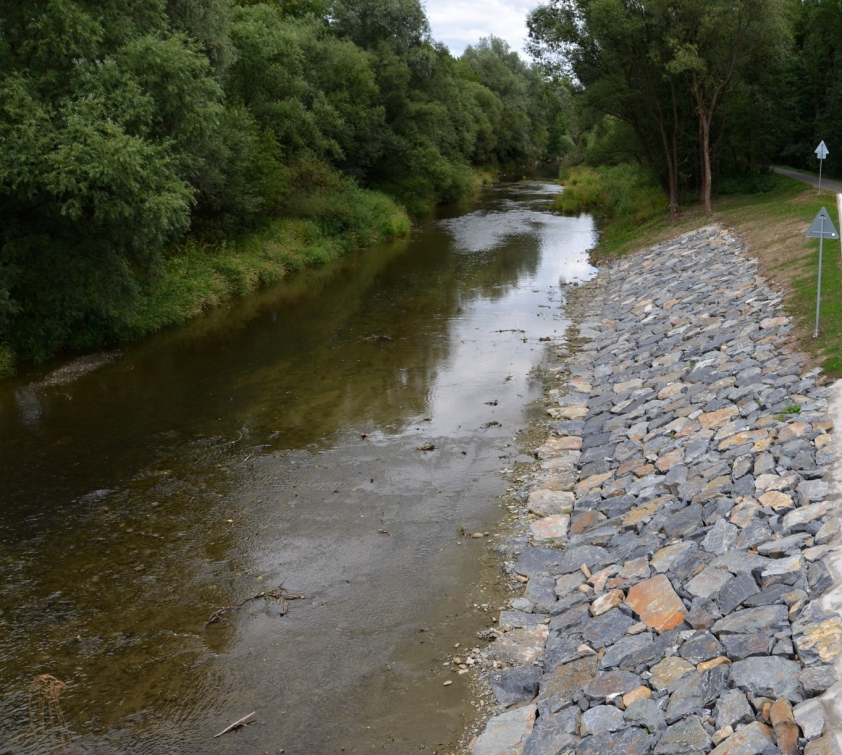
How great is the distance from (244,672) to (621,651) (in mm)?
4310

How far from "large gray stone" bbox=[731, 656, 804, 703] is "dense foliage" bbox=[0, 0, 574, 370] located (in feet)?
53.1

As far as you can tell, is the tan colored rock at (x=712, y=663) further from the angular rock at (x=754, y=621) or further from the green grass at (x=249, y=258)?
the green grass at (x=249, y=258)

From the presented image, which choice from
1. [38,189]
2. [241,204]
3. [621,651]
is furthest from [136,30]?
[621,651]

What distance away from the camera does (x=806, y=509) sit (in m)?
8.47

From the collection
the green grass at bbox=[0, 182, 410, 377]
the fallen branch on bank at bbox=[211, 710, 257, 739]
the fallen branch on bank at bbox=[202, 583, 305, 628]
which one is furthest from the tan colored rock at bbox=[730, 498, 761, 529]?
the green grass at bbox=[0, 182, 410, 377]

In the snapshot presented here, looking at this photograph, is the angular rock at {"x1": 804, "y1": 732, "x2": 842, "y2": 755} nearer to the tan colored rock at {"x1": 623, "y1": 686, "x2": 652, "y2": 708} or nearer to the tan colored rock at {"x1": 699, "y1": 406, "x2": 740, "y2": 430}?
the tan colored rock at {"x1": 623, "y1": 686, "x2": 652, "y2": 708}

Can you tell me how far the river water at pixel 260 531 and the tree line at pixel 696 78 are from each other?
1489 centimetres

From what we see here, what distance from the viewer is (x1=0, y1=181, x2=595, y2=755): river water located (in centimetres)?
834

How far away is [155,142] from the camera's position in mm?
19750

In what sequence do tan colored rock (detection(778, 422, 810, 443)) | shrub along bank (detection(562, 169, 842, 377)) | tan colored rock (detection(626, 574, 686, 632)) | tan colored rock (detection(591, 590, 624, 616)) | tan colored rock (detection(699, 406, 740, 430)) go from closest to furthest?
tan colored rock (detection(626, 574, 686, 632)) < tan colored rock (detection(591, 590, 624, 616)) < tan colored rock (detection(778, 422, 810, 443)) < tan colored rock (detection(699, 406, 740, 430)) < shrub along bank (detection(562, 169, 842, 377))

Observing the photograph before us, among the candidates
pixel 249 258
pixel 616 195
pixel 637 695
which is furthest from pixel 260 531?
pixel 616 195

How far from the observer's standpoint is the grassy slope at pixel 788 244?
13602 millimetres

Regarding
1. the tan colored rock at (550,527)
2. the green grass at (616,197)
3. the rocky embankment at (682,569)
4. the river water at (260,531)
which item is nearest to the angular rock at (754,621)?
the rocky embankment at (682,569)

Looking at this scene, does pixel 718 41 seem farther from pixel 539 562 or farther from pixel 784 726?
pixel 784 726
